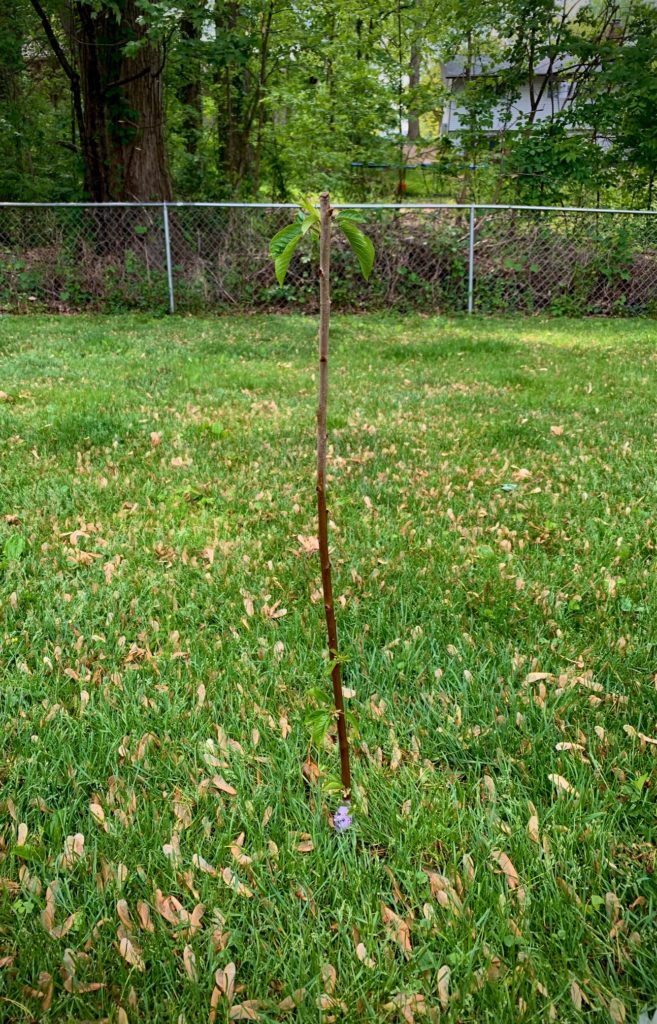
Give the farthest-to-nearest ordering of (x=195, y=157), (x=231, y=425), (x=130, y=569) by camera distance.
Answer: (x=195, y=157) → (x=231, y=425) → (x=130, y=569)

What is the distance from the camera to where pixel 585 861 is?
1342mm

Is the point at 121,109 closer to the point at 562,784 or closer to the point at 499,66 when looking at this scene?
the point at 499,66

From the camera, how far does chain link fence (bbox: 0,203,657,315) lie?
10.2 meters

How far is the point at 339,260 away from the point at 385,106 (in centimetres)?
434

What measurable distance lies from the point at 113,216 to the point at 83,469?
8.00 meters

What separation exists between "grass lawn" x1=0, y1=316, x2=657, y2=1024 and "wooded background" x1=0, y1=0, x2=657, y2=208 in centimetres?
953

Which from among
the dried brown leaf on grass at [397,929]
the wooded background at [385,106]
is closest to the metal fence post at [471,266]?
the wooded background at [385,106]

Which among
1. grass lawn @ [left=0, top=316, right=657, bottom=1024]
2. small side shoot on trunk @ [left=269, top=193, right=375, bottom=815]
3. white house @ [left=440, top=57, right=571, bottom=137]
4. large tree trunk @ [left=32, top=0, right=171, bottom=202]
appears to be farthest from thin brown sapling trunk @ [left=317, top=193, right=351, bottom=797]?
white house @ [left=440, top=57, right=571, bottom=137]

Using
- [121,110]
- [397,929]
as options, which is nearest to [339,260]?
[121,110]

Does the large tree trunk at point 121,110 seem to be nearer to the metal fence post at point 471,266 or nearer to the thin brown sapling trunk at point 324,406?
the metal fence post at point 471,266

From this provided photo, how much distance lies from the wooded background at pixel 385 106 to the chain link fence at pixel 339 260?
1137 millimetres

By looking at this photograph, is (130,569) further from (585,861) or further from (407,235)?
(407,235)

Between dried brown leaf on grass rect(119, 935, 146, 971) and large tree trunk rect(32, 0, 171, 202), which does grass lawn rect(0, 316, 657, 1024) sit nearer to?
dried brown leaf on grass rect(119, 935, 146, 971)

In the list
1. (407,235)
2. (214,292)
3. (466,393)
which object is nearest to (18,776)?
(466,393)
